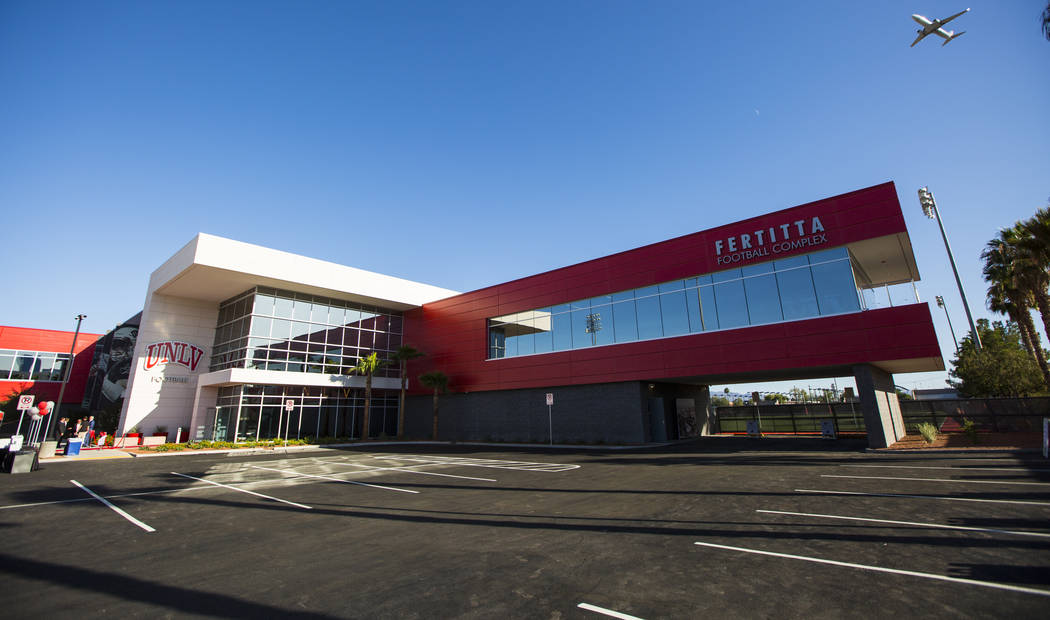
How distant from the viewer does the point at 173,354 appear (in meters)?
32.9

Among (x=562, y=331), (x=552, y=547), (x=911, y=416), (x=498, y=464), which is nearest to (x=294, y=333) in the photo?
(x=562, y=331)

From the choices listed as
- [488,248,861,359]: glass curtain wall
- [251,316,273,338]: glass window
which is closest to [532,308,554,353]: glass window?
[488,248,861,359]: glass curtain wall

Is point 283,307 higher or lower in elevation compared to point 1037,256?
higher

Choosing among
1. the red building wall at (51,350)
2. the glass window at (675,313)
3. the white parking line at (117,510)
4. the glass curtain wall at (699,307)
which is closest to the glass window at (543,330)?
the glass curtain wall at (699,307)

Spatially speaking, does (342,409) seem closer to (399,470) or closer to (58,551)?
(399,470)

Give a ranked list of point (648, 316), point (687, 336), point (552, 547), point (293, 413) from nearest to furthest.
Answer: point (552, 547)
point (687, 336)
point (648, 316)
point (293, 413)

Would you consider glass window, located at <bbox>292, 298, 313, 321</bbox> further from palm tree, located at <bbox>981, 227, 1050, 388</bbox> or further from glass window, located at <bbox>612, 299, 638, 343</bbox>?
palm tree, located at <bbox>981, 227, 1050, 388</bbox>

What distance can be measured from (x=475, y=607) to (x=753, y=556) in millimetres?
3931

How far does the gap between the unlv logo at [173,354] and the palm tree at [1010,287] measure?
182 ft

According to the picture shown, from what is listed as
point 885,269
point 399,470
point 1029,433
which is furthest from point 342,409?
point 1029,433

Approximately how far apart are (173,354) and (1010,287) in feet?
195

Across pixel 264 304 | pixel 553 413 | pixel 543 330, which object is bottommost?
pixel 553 413

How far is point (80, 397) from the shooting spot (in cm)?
4506

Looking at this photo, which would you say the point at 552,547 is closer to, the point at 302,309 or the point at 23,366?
the point at 302,309
